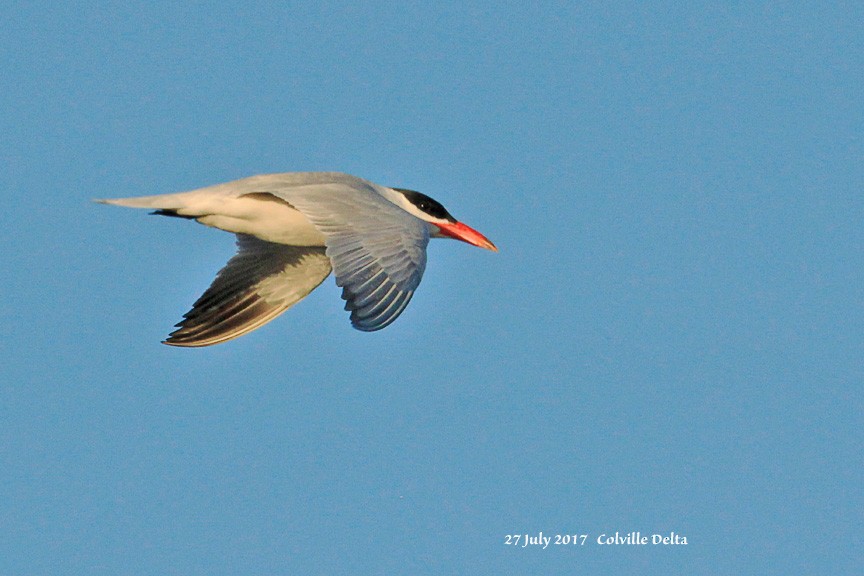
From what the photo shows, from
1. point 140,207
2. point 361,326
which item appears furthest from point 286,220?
point 361,326

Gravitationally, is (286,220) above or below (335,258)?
above

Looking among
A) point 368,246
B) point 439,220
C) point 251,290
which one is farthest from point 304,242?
point 368,246

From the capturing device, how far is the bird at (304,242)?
339 inches

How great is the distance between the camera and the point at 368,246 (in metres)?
8.91

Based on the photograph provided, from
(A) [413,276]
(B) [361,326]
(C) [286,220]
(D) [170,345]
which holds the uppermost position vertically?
(C) [286,220]

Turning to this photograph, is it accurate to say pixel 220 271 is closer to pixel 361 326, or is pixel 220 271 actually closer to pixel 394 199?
pixel 394 199

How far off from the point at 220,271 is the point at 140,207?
1700mm

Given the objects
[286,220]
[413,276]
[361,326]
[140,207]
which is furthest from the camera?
[286,220]

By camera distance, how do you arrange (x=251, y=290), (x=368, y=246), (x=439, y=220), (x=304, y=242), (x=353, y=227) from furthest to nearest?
(x=251, y=290) → (x=439, y=220) → (x=304, y=242) → (x=353, y=227) → (x=368, y=246)

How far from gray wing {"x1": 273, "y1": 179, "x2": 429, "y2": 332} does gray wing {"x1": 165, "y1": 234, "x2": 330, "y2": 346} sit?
65.4 inches

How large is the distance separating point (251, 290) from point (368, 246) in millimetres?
2918

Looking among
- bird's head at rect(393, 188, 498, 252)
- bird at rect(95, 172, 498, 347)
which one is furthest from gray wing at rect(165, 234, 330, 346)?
bird's head at rect(393, 188, 498, 252)

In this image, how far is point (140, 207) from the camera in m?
10.1

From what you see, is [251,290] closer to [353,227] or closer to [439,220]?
[439,220]
